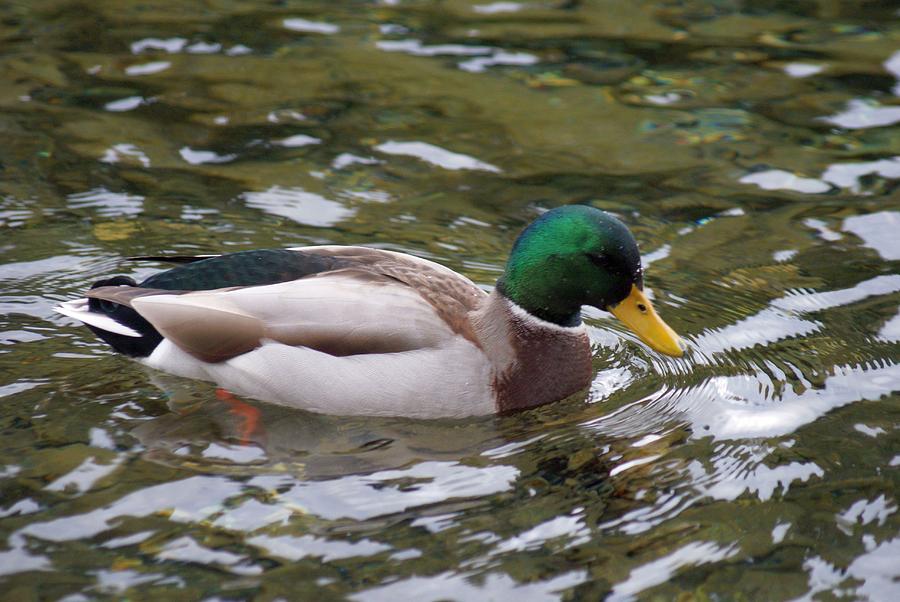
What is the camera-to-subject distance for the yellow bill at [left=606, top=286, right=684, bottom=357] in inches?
242

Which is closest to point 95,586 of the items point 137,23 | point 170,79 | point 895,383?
point 895,383

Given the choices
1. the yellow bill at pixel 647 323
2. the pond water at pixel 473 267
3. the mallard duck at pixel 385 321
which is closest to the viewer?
the pond water at pixel 473 267

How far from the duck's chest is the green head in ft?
0.31

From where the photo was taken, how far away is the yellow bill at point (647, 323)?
6.15 metres

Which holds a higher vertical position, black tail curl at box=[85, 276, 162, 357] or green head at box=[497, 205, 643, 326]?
green head at box=[497, 205, 643, 326]

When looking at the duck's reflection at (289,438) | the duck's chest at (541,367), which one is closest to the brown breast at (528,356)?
the duck's chest at (541,367)

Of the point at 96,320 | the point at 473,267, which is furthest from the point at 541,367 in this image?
the point at 96,320

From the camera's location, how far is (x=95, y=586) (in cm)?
453

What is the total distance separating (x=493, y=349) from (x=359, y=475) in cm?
105

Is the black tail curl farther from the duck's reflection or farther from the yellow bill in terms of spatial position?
the yellow bill

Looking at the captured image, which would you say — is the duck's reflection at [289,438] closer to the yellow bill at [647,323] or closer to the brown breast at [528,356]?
the brown breast at [528,356]

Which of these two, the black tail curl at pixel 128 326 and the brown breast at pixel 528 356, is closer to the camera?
the brown breast at pixel 528 356

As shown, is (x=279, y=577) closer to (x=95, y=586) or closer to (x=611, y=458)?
(x=95, y=586)

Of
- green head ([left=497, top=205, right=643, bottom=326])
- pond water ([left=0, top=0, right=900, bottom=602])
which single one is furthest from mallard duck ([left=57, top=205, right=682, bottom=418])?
pond water ([left=0, top=0, right=900, bottom=602])
